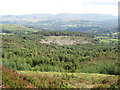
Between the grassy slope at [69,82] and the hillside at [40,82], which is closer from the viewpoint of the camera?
the hillside at [40,82]

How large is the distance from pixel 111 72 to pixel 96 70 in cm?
229

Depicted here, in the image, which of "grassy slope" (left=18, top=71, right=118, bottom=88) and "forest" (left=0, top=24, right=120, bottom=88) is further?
"forest" (left=0, top=24, right=120, bottom=88)

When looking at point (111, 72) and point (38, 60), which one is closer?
point (111, 72)

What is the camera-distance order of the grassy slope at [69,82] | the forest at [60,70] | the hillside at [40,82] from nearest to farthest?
the hillside at [40,82], the grassy slope at [69,82], the forest at [60,70]

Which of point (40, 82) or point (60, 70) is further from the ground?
→ point (40, 82)

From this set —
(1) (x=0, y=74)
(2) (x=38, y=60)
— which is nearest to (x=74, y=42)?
(2) (x=38, y=60)

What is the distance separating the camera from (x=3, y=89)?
298 inches

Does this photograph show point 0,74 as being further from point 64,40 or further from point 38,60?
point 64,40

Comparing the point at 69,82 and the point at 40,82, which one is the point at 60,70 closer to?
the point at 69,82

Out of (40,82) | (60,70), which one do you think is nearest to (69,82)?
(40,82)

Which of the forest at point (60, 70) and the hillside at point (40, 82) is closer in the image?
the hillside at point (40, 82)

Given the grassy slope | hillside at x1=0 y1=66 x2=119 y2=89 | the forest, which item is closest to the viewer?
hillside at x1=0 y1=66 x2=119 y2=89

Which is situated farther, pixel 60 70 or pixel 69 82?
pixel 60 70

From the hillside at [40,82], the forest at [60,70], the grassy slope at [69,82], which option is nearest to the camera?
the hillside at [40,82]
